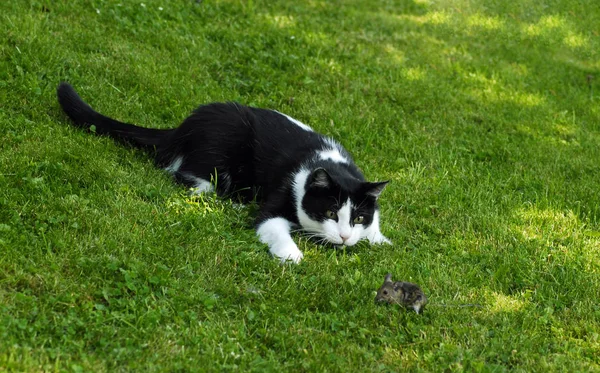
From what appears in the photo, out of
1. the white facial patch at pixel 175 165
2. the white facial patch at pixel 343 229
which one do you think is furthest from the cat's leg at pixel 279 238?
the white facial patch at pixel 175 165

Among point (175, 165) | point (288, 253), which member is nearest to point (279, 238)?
point (288, 253)

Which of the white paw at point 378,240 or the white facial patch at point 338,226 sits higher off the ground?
the white facial patch at point 338,226

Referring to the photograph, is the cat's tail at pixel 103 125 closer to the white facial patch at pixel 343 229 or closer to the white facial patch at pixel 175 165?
the white facial patch at pixel 175 165

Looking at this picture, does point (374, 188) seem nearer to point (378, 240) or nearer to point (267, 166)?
point (378, 240)

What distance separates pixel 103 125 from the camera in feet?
20.7

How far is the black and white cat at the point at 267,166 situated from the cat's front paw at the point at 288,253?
0.16 metres

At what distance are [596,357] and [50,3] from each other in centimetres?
679

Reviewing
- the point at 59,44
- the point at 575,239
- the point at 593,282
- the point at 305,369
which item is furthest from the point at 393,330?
the point at 59,44

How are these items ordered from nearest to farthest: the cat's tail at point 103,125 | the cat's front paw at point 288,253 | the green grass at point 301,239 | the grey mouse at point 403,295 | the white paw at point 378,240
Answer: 1. the green grass at point 301,239
2. the grey mouse at point 403,295
3. the cat's front paw at point 288,253
4. the white paw at point 378,240
5. the cat's tail at point 103,125

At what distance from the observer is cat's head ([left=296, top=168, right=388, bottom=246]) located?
537cm

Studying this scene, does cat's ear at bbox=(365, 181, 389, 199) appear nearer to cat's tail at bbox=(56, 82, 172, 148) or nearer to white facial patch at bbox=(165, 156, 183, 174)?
white facial patch at bbox=(165, 156, 183, 174)

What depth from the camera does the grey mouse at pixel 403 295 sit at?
464cm

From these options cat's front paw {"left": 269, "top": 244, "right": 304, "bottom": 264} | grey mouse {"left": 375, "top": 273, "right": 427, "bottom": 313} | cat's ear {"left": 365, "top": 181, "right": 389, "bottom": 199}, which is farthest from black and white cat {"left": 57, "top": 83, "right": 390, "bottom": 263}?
grey mouse {"left": 375, "top": 273, "right": 427, "bottom": 313}

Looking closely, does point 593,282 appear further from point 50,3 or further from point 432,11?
point 432,11
